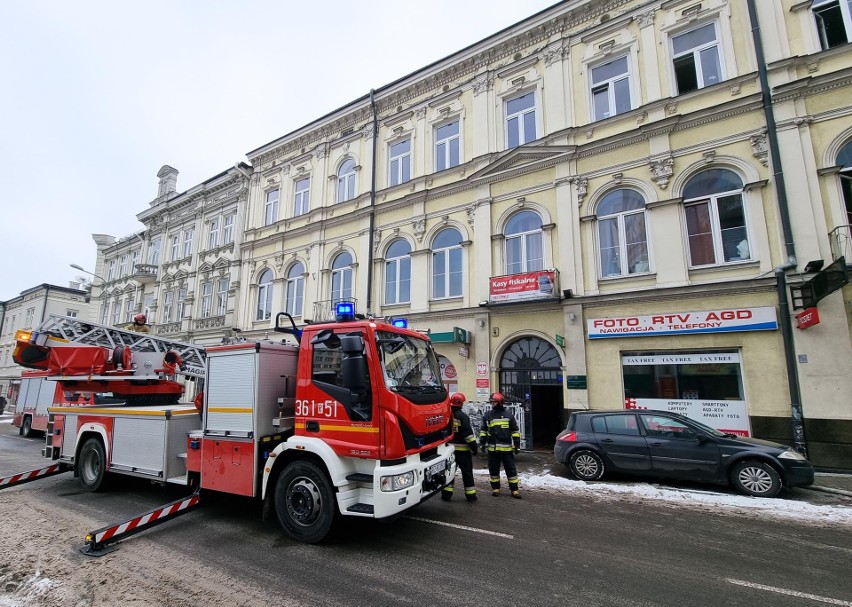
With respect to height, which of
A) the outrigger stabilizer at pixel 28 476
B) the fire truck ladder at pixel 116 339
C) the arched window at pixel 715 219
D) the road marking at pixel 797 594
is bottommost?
the road marking at pixel 797 594

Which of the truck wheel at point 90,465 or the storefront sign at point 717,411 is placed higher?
the storefront sign at point 717,411

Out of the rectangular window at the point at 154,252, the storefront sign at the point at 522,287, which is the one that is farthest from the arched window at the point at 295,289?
the rectangular window at the point at 154,252

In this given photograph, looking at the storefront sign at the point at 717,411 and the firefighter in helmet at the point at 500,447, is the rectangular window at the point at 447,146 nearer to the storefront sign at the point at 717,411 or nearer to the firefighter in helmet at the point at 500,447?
the storefront sign at the point at 717,411

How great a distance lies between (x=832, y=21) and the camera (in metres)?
10.3

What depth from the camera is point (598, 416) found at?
8.54 meters

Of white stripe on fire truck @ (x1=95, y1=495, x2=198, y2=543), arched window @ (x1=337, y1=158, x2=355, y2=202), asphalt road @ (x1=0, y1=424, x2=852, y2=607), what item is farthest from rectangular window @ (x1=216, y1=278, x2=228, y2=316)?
white stripe on fire truck @ (x1=95, y1=495, x2=198, y2=543)

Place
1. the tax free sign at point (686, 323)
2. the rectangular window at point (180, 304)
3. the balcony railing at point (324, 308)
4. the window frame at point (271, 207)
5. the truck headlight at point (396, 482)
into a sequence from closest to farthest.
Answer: the truck headlight at point (396, 482) → the tax free sign at point (686, 323) → the balcony railing at point (324, 308) → the window frame at point (271, 207) → the rectangular window at point (180, 304)

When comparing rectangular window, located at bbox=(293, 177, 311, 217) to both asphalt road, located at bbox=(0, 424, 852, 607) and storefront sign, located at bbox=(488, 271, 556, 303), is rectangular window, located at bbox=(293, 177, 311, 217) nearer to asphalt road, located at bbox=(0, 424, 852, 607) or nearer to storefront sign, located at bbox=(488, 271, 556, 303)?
storefront sign, located at bbox=(488, 271, 556, 303)

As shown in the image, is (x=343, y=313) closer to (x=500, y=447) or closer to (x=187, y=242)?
(x=500, y=447)

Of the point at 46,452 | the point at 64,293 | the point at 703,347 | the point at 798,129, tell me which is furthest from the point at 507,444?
the point at 64,293

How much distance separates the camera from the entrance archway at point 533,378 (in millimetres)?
12305

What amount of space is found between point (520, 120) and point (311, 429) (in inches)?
521

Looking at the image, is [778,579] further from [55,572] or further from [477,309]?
[477,309]

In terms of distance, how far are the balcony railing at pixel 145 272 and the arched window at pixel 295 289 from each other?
13611mm
